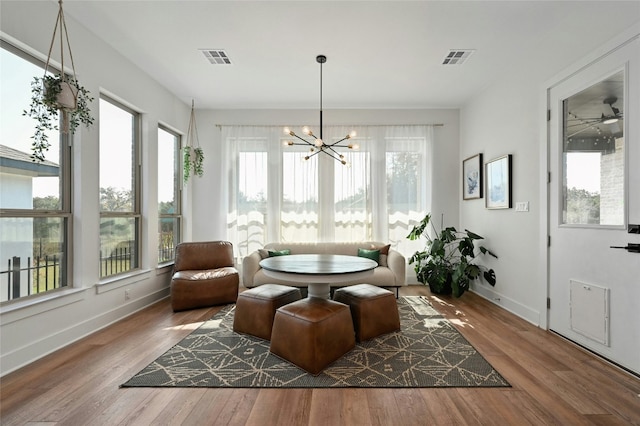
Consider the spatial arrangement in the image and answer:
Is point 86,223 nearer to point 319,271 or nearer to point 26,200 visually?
point 26,200

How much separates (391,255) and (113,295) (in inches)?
137

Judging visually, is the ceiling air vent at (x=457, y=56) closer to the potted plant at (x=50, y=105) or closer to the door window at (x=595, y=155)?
the door window at (x=595, y=155)

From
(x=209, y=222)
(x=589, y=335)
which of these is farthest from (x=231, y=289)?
(x=589, y=335)

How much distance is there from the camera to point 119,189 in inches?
147

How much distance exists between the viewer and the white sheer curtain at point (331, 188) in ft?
17.3

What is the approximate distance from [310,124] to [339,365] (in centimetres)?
399

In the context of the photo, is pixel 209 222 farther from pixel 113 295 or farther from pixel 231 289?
pixel 113 295

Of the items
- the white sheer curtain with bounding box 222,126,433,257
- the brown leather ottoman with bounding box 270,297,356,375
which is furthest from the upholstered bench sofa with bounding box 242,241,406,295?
the brown leather ottoman with bounding box 270,297,356,375

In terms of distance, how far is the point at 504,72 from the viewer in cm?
399

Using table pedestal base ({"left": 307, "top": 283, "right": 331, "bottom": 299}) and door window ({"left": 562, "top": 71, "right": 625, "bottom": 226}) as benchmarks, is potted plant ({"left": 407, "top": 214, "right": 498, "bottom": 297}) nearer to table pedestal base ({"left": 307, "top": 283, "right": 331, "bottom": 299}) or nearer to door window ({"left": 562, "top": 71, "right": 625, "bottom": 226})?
door window ({"left": 562, "top": 71, "right": 625, "bottom": 226})

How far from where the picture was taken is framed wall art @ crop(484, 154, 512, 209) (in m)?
3.87

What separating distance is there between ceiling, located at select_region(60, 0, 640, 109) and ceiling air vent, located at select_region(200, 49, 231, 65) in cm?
7

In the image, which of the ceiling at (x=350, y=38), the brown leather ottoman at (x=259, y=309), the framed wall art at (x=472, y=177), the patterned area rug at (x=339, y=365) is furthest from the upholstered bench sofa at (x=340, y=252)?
the ceiling at (x=350, y=38)

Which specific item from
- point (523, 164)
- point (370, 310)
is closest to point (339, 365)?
point (370, 310)
